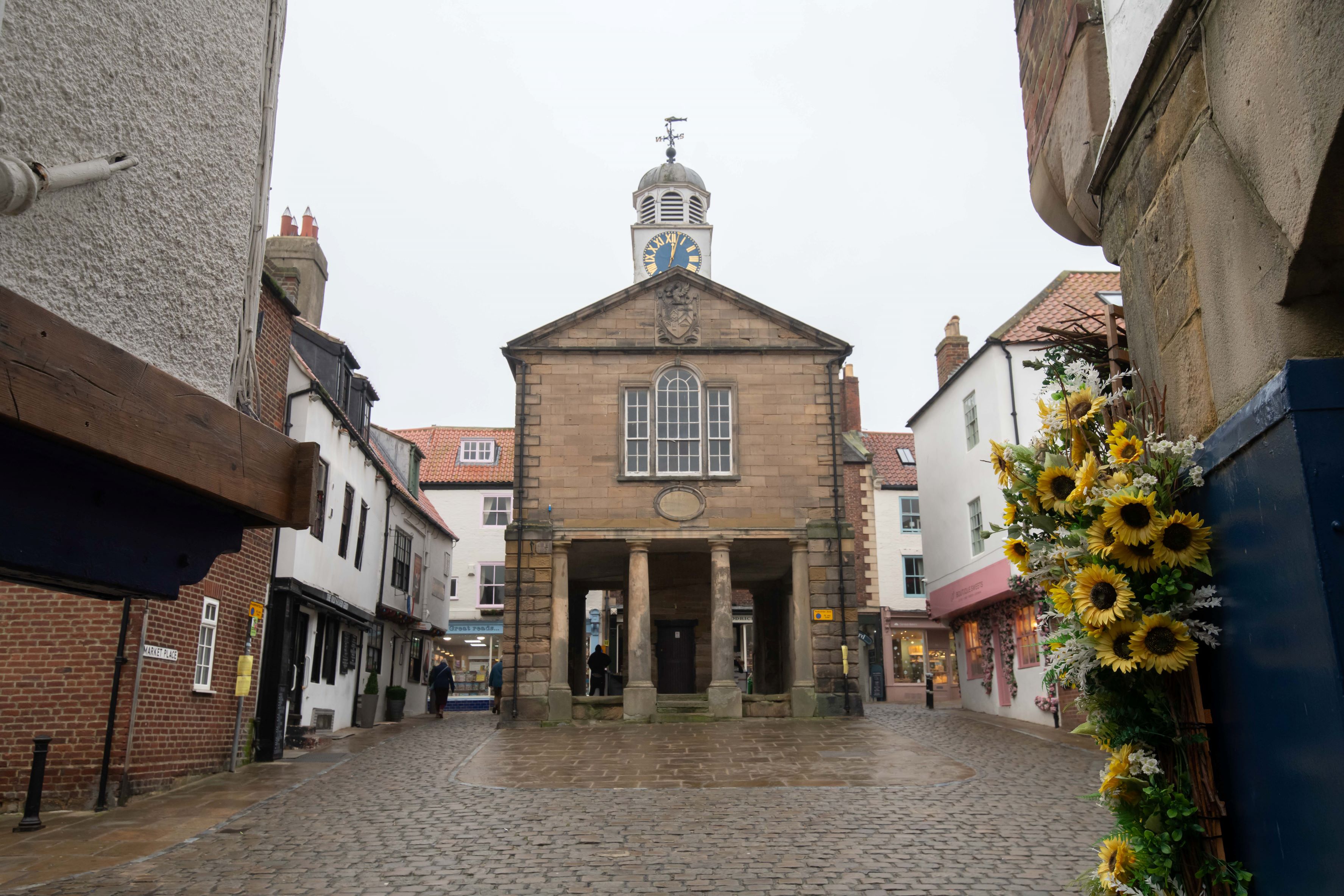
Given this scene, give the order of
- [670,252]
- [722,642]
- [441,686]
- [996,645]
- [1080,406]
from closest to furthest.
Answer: [1080,406] < [722,642] < [996,645] < [441,686] < [670,252]

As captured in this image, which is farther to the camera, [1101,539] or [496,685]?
[496,685]

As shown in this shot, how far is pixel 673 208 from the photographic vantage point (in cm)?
3488

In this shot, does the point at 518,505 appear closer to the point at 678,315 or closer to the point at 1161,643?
the point at 678,315

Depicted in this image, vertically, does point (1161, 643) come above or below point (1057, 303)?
below

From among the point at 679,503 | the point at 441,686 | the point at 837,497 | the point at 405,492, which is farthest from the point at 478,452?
the point at 837,497

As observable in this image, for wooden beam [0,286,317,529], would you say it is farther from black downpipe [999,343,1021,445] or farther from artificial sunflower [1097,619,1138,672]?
black downpipe [999,343,1021,445]

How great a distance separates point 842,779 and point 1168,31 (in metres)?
11.0

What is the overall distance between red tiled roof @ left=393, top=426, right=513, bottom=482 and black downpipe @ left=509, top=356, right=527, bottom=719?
61.6 feet

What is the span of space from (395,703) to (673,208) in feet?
58.2

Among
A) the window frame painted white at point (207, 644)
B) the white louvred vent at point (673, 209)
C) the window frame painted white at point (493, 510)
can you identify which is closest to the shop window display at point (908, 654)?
the window frame painted white at point (493, 510)

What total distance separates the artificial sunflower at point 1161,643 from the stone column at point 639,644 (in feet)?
62.1

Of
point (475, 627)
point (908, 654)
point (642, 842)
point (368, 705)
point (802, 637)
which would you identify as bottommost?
point (642, 842)

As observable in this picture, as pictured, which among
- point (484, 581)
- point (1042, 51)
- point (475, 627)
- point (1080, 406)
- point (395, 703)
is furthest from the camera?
point (484, 581)

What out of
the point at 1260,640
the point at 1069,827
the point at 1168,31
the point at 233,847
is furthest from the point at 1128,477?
the point at 233,847
